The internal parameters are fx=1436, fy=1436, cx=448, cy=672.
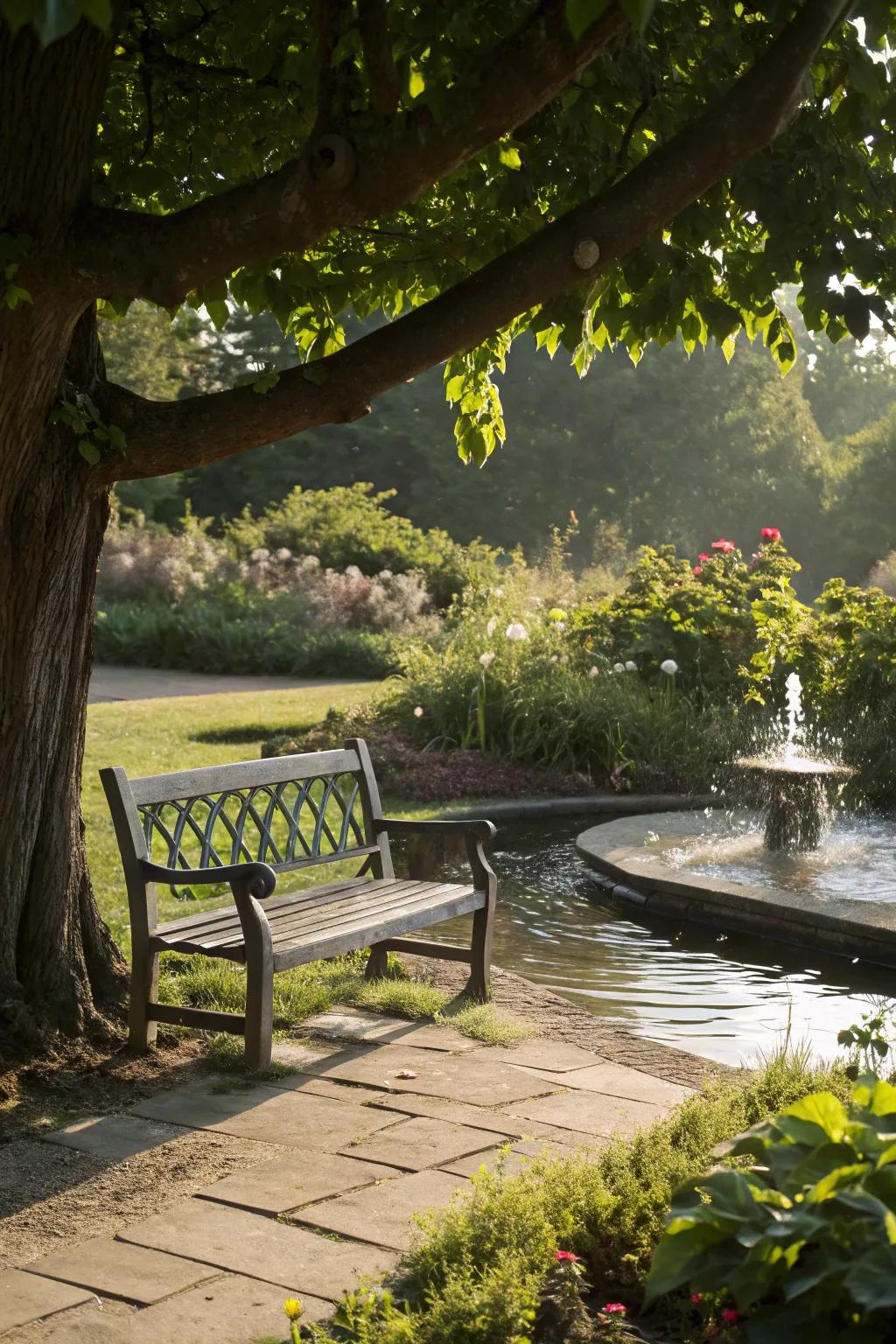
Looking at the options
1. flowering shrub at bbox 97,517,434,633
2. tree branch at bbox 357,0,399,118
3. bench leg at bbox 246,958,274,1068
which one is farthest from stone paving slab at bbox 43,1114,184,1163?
flowering shrub at bbox 97,517,434,633

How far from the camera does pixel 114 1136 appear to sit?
4.23 meters

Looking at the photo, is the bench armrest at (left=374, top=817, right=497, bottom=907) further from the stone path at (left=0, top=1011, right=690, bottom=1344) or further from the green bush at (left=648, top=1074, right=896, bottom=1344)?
the green bush at (left=648, top=1074, right=896, bottom=1344)

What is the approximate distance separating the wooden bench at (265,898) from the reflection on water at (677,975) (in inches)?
36.8

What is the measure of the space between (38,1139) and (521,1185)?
161 centimetres

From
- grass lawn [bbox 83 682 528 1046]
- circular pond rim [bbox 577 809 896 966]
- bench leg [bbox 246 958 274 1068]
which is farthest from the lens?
circular pond rim [bbox 577 809 896 966]

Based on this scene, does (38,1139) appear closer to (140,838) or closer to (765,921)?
(140,838)

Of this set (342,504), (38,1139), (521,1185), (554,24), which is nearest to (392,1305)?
(521,1185)

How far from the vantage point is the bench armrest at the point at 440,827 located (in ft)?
20.1

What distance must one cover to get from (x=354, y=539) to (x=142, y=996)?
876 inches

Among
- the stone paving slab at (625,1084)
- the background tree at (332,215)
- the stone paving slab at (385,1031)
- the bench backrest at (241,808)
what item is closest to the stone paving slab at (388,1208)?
the stone paving slab at (625,1084)

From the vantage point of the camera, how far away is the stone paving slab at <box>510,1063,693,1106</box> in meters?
4.67

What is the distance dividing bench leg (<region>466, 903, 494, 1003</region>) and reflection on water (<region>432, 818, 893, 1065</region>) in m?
0.67

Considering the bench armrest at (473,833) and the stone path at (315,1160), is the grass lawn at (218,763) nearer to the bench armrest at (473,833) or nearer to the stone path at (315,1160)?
the stone path at (315,1160)

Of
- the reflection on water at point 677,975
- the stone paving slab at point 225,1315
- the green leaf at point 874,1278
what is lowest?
the reflection on water at point 677,975
